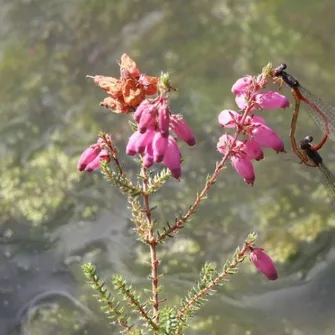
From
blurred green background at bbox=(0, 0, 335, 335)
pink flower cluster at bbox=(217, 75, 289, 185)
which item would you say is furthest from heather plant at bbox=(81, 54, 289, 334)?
blurred green background at bbox=(0, 0, 335, 335)

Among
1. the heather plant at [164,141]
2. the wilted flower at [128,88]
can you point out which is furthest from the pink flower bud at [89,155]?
the wilted flower at [128,88]

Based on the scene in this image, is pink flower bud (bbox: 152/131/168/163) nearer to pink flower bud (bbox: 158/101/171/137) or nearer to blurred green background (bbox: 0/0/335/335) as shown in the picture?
pink flower bud (bbox: 158/101/171/137)

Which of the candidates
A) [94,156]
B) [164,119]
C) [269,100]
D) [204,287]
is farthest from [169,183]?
[164,119]

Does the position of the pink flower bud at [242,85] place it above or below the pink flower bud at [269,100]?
above

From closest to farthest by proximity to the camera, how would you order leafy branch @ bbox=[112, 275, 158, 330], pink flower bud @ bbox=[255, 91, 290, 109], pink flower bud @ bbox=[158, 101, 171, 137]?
pink flower bud @ bbox=[158, 101, 171, 137], pink flower bud @ bbox=[255, 91, 290, 109], leafy branch @ bbox=[112, 275, 158, 330]

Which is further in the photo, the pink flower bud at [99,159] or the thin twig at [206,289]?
the thin twig at [206,289]

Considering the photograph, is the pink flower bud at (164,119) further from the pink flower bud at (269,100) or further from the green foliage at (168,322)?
the green foliage at (168,322)

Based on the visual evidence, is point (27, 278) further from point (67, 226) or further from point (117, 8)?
point (117, 8)
